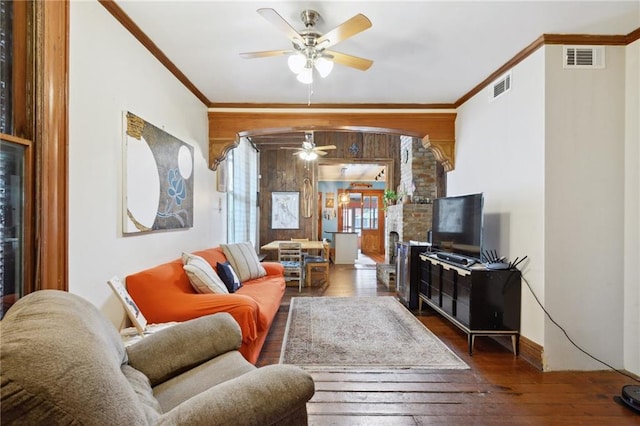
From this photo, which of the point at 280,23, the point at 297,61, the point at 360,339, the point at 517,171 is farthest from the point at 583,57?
the point at 360,339

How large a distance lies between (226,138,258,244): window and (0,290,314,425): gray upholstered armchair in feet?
13.0

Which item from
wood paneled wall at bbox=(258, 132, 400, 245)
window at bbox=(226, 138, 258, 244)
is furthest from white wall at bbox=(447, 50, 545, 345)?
wood paneled wall at bbox=(258, 132, 400, 245)

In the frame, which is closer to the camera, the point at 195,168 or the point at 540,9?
the point at 540,9

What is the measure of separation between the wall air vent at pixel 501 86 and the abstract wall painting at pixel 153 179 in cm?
325

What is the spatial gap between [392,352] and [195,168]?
2884 mm

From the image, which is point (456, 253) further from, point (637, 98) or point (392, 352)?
point (637, 98)

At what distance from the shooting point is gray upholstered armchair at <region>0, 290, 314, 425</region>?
0.74 m

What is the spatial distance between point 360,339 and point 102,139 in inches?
108

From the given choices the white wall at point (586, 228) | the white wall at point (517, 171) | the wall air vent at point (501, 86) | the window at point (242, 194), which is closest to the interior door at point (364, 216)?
the window at point (242, 194)

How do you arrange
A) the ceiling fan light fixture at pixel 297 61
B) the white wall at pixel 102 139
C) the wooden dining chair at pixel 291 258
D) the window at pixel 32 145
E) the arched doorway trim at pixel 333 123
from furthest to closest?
the wooden dining chair at pixel 291 258, the arched doorway trim at pixel 333 123, the ceiling fan light fixture at pixel 297 61, the white wall at pixel 102 139, the window at pixel 32 145

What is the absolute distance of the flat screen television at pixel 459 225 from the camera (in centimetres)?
308

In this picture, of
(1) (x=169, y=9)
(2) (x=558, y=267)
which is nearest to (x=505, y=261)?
(2) (x=558, y=267)

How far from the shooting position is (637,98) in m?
2.49

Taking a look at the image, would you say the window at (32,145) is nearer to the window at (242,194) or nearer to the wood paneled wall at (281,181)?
the window at (242,194)
